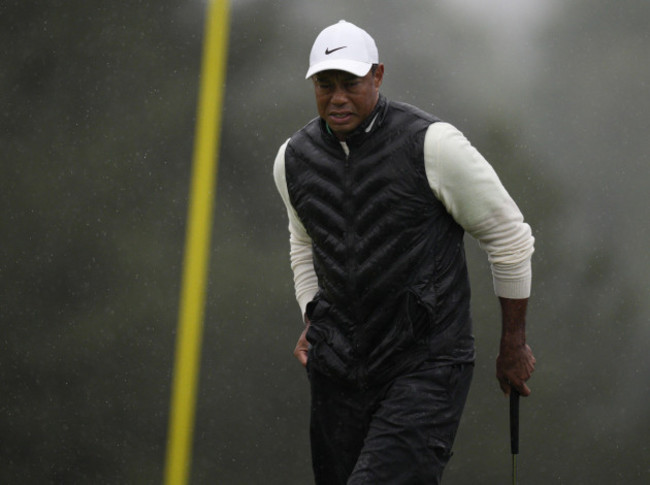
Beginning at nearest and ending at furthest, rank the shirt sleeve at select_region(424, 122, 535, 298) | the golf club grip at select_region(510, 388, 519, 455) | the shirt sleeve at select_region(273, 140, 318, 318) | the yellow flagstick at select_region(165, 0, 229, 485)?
the shirt sleeve at select_region(424, 122, 535, 298)
the golf club grip at select_region(510, 388, 519, 455)
the shirt sleeve at select_region(273, 140, 318, 318)
the yellow flagstick at select_region(165, 0, 229, 485)

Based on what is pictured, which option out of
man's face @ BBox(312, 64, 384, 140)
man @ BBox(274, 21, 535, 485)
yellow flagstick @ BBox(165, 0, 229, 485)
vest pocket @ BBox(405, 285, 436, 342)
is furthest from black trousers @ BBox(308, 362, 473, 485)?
yellow flagstick @ BBox(165, 0, 229, 485)

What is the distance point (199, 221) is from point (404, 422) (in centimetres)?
201

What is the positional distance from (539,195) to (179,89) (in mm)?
1624

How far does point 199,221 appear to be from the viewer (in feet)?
16.4

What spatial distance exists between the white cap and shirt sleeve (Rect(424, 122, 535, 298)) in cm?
27

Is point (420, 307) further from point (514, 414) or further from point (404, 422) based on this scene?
point (514, 414)

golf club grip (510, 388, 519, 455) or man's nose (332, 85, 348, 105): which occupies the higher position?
man's nose (332, 85, 348, 105)

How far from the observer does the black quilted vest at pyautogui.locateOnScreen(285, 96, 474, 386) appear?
10.6ft

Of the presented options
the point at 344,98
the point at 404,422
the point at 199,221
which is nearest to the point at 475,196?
the point at 344,98

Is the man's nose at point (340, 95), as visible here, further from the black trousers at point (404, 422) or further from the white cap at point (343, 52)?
the black trousers at point (404, 422)

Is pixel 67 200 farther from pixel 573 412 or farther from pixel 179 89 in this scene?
pixel 573 412

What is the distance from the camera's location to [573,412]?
495 cm

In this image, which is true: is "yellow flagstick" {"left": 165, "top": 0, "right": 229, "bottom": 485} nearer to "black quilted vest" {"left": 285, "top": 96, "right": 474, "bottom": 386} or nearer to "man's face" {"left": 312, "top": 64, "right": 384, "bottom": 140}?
"black quilted vest" {"left": 285, "top": 96, "right": 474, "bottom": 386}

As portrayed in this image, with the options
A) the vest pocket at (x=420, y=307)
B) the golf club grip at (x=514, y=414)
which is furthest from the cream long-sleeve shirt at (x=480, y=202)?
the golf club grip at (x=514, y=414)
